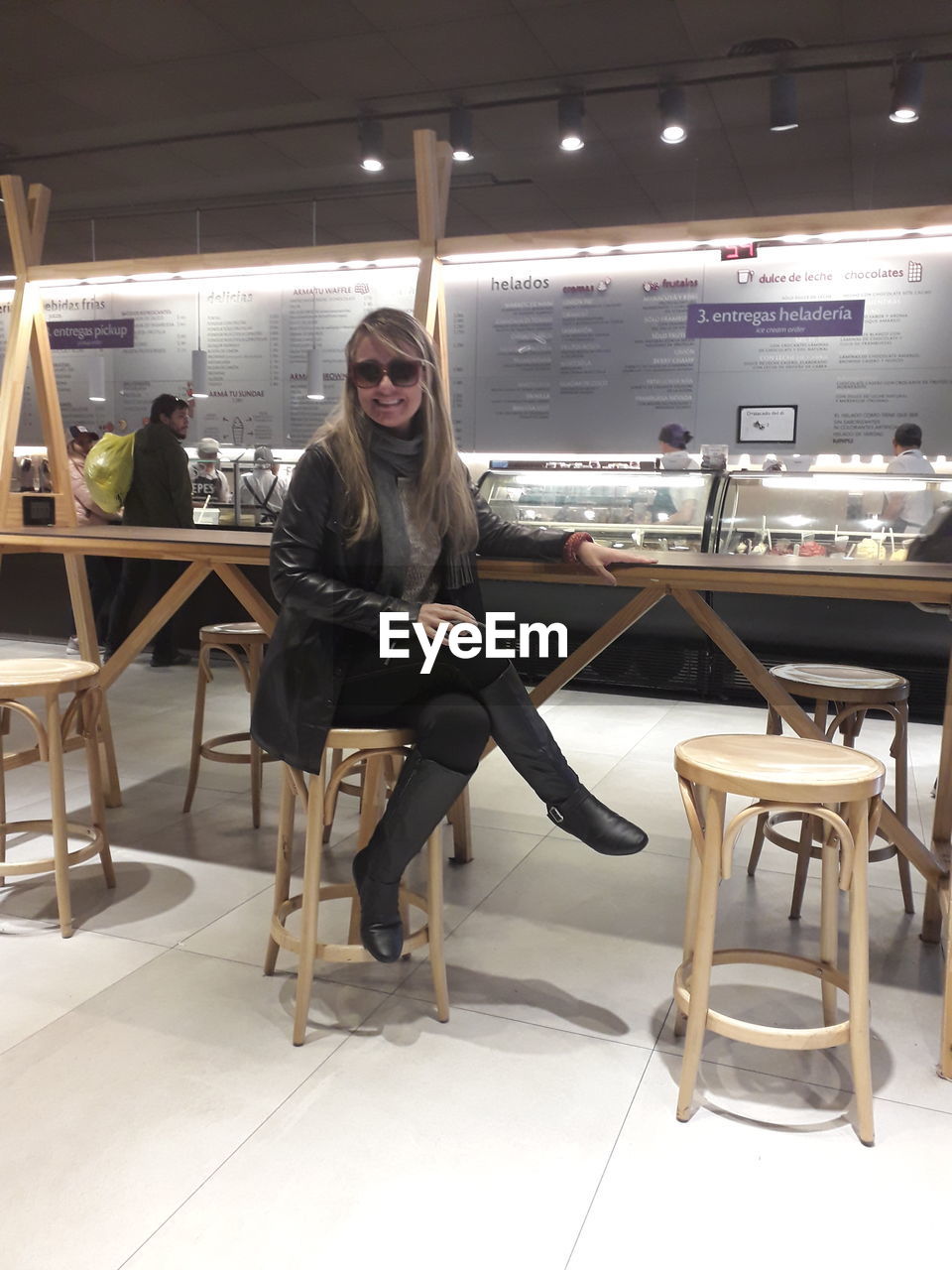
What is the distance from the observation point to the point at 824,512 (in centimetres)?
501

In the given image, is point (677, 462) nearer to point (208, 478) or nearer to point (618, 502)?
point (618, 502)

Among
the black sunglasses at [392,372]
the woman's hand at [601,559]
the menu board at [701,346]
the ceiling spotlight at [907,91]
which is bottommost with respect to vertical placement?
the woman's hand at [601,559]

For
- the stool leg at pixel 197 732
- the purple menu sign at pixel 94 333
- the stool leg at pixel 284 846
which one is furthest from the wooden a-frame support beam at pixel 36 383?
the purple menu sign at pixel 94 333

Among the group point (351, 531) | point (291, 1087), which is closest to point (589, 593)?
point (351, 531)

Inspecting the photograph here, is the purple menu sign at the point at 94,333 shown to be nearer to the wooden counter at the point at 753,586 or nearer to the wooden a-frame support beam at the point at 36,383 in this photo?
the wooden a-frame support beam at the point at 36,383

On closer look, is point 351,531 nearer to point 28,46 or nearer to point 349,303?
point 28,46

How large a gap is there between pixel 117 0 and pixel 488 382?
358 centimetres

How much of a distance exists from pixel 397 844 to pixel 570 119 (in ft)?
16.8

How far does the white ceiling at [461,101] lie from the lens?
16.1 ft

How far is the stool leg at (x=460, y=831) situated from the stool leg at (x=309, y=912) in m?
0.99

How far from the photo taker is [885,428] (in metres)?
6.64

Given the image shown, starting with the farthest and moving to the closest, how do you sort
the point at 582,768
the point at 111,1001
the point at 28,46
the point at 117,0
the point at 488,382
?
the point at 488,382 → the point at 28,46 → the point at 117,0 → the point at 582,768 → the point at 111,1001

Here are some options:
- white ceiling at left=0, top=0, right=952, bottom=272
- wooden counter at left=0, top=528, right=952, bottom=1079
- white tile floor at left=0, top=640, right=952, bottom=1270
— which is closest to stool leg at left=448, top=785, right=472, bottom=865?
white tile floor at left=0, top=640, right=952, bottom=1270

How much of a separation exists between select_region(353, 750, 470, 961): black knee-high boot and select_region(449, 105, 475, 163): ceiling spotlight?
5.05m
